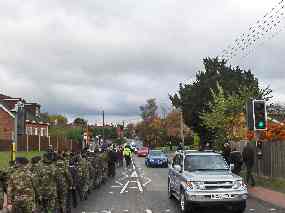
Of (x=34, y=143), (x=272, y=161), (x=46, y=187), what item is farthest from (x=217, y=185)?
(x=34, y=143)

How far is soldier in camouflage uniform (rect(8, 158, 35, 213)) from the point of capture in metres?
9.72

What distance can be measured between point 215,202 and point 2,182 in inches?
254

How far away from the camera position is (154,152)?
4747 cm

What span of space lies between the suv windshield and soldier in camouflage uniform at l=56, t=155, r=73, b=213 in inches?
141

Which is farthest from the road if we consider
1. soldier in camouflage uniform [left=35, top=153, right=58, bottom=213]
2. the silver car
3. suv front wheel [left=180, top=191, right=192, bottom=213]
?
soldier in camouflage uniform [left=35, top=153, right=58, bottom=213]

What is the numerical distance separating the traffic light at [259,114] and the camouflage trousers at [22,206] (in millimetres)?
13364

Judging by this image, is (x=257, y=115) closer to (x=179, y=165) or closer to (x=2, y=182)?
(x=179, y=165)

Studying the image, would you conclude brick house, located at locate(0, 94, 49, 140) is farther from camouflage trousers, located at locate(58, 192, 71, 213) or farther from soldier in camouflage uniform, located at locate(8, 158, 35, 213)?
soldier in camouflage uniform, located at locate(8, 158, 35, 213)

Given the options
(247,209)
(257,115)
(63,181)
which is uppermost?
(257,115)

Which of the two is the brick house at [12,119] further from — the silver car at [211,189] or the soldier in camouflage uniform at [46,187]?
the soldier in camouflage uniform at [46,187]

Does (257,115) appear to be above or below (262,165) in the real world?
above

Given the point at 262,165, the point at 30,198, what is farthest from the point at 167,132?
the point at 30,198

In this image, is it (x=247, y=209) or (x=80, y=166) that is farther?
(x=80, y=166)

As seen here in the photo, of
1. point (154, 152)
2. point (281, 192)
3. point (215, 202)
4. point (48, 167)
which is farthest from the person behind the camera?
point (154, 152)
